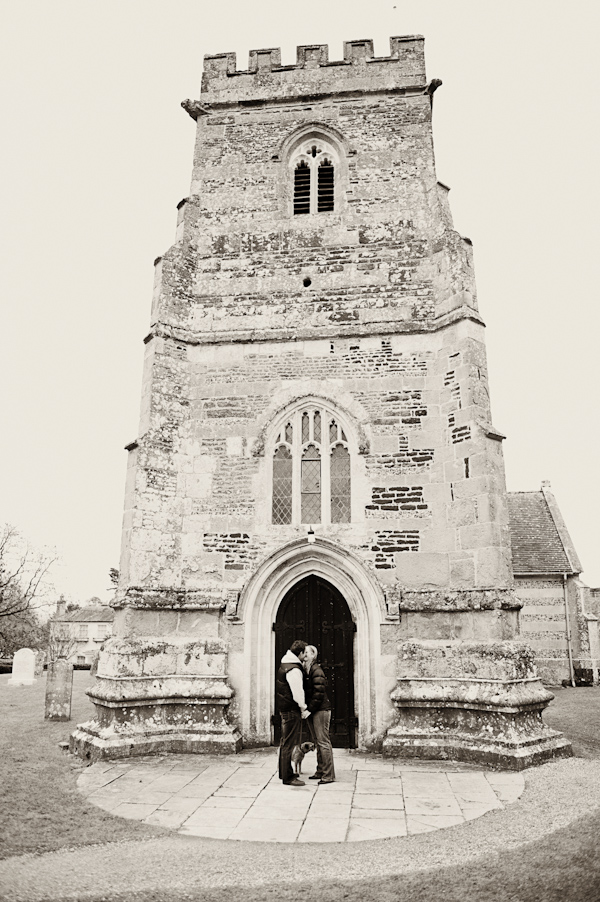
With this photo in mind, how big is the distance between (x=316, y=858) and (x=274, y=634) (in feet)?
18.1

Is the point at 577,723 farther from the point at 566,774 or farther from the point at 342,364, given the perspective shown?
the point at 342,364

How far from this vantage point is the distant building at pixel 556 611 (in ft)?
80.9

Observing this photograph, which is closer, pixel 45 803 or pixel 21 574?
pixel 45 803

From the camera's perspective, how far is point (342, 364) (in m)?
11.8

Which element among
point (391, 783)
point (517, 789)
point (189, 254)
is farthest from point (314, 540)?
point (189, 254)

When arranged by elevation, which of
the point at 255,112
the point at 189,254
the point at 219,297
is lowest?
the point at 219,297

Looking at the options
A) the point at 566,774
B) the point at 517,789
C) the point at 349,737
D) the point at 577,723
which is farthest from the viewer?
the point at 577,723

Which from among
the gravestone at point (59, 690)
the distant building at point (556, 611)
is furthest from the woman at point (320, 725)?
the distant building at point (556, 611)

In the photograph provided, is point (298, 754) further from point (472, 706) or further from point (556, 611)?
point (556, 611)

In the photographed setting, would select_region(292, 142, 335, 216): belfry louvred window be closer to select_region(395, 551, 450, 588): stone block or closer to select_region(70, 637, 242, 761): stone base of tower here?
select_region(395, 551, 450, 588): stone block

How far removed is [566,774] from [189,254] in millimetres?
11020

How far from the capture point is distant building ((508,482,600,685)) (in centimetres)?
2467

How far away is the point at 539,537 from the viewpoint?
27531 mm

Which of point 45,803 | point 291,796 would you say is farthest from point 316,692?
point 45,803
